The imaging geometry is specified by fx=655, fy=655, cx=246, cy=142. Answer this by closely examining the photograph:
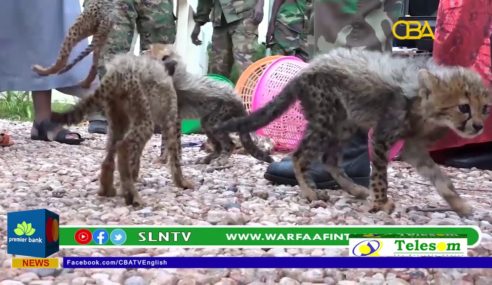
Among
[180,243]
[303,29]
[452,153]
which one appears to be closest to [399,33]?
[303,29]

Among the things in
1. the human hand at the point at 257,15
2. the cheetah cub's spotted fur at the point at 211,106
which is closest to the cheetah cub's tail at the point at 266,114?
the cheetah cub's spotted fur at the point at 211,106

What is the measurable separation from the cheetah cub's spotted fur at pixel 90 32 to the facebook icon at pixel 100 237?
3238 millimetres

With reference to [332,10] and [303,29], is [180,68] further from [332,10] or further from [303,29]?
[303,29]

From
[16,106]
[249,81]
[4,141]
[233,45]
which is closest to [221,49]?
[233,45]

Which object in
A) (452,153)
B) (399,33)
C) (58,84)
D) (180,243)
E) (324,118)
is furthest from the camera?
(399,33)

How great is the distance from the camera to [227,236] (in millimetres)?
1836

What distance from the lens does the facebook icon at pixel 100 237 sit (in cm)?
183

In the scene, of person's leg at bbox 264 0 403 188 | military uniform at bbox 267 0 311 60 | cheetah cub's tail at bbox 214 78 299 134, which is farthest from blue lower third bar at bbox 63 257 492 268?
military uniform at bbox 267 0 311 60

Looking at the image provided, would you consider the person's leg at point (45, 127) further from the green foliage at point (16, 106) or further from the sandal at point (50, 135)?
the green foliage at point (16, 106)

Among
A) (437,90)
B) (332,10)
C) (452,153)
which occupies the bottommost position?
(452,153)

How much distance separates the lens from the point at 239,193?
3314mm

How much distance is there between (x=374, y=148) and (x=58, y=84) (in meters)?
3.31

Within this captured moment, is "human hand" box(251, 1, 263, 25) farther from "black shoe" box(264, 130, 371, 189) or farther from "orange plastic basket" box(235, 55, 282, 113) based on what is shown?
"black shoe" box(264, 130, 371, 189)

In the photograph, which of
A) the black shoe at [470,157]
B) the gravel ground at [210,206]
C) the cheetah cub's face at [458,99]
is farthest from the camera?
the black shoe at [470,157]
